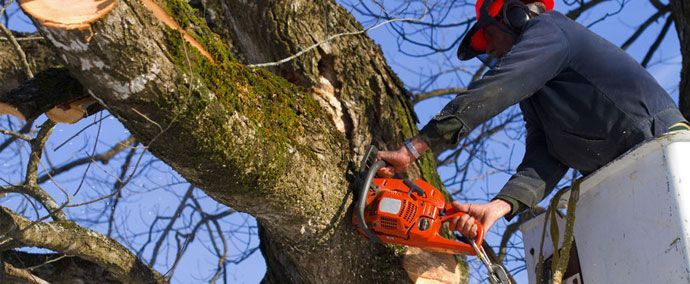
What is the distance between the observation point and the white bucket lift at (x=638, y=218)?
226 cm

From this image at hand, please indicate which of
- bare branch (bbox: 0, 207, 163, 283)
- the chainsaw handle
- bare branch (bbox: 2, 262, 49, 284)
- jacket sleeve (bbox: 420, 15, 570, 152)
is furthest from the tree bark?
bare branch (bbox: 2, 262, 49, 284)

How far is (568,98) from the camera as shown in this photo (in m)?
3.03

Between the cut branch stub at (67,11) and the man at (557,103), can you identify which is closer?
the cut branch stub at (67,11)

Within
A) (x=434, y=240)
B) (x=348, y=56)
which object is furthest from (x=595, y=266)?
(x=348, y=56)

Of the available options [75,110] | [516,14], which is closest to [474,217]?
[516,14]

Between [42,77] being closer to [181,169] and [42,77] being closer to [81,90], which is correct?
[81,90]

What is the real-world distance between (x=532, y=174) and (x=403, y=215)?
0.68 metres

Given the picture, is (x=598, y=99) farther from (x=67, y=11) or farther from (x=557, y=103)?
(x=67, y=11)

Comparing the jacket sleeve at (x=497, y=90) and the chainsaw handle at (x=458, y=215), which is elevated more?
the jacket sleeve at (x=497, y=90)

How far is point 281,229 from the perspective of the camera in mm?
2930

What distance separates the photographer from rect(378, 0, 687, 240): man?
2838 millimetres

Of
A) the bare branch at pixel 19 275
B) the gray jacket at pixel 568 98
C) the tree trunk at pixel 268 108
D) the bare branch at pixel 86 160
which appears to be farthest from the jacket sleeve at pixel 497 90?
the bare branch at pixel 86 160

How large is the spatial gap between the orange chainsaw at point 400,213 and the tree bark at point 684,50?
2.17 meters

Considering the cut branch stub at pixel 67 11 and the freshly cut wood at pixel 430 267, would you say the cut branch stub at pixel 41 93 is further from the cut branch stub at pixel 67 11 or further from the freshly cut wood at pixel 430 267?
the freshly cut wood at pixel 430 267
